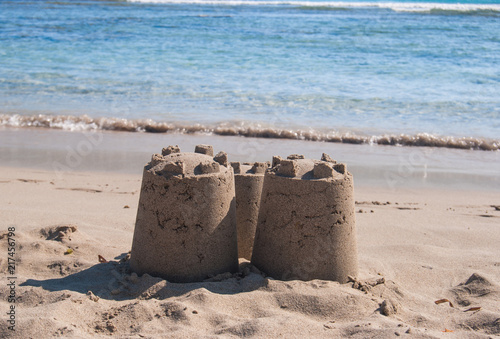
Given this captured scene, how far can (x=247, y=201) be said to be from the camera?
3568 millimetres

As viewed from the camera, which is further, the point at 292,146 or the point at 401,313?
the point at 292,146

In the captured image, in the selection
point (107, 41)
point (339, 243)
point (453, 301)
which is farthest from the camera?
point (107, 41)

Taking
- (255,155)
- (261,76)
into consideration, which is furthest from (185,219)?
(261,76)

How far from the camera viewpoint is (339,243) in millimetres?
3117

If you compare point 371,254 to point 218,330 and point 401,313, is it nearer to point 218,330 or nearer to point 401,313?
point 401,313

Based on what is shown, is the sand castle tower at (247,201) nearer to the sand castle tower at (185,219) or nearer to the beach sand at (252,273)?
the beach sand at (252,273)

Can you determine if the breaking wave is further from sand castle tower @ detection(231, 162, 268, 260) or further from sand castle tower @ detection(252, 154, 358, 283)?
sand castle tower @ detection(252, 154, 358, 283)

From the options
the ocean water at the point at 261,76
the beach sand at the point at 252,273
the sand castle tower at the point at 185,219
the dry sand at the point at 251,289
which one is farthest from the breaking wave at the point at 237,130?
the sand castle tower at the point at 185,219

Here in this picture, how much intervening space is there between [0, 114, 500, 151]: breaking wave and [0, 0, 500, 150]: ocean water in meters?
0.02

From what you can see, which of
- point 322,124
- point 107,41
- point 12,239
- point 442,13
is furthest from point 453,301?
point 442,13

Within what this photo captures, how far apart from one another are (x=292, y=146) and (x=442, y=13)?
830 inches

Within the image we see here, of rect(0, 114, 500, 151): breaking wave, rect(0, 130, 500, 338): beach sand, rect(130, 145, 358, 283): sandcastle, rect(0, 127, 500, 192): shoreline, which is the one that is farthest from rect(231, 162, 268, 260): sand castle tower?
rect(0, 114, 500, 151): breaking wave

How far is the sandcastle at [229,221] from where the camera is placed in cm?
299

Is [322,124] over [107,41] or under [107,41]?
under
